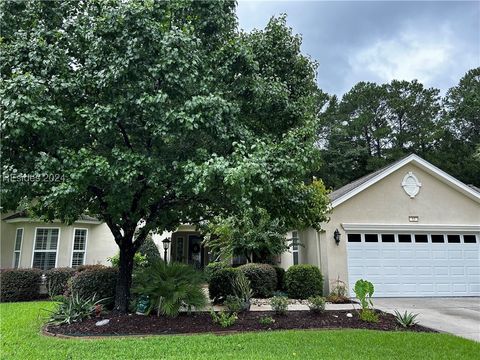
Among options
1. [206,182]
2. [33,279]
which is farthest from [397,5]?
[33,279]

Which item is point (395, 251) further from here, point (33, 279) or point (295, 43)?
point (33, 279)

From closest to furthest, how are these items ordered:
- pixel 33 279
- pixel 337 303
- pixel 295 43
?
pixel 295 43
pixel 337 303
pixel 33 279

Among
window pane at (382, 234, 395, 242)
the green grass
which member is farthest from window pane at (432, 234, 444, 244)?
the green grass

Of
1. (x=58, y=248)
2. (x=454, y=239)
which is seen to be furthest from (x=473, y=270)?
(x=58, y=248)

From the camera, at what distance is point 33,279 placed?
1330 centimetres

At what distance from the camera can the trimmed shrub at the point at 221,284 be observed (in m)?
11.1

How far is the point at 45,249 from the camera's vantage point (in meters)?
15.4

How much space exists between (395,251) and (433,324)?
532 cm

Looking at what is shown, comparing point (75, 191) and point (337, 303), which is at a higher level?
point (75, 191)

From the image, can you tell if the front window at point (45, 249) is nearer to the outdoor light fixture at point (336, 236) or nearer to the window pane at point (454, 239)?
the outdoor light fixture at point (336, 236)

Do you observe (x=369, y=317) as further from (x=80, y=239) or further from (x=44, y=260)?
(x=44, y=260)

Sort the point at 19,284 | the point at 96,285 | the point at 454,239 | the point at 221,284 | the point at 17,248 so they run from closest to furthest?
1. the point at 96,285
2. the point at 221,284
3. the point at 19,284
4. the point at 454,239
5. the point at 17,248

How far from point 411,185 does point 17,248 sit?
16785 millimetres

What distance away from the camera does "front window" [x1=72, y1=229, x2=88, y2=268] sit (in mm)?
16109
